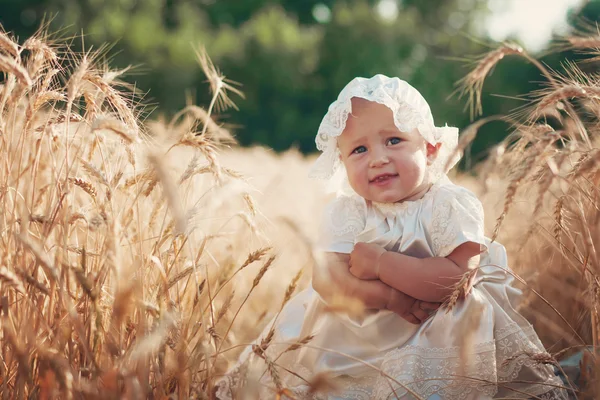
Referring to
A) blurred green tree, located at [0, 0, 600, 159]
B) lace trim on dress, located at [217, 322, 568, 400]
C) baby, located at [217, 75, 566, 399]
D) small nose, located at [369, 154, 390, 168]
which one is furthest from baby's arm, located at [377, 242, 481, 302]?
blurred green tree, located at [0, 0, 600, 159]

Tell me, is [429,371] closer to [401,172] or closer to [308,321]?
[308,321]

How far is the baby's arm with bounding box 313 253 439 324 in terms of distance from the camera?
2.02 meters

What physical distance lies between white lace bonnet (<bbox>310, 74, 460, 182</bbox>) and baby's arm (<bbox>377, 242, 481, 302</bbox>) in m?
0.28

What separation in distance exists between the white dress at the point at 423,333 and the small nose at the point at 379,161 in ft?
0.55

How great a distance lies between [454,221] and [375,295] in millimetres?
340

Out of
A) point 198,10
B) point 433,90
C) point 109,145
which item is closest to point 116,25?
point 198,10

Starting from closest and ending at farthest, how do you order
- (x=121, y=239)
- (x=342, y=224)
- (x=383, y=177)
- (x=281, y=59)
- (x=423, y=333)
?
(x=121, y=239), (x=423, y=333), (x=383, y=177), (x=342, y=224), (x=281, y=59)

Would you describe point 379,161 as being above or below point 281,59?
below

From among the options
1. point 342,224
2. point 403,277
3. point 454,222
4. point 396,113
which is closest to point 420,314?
point 403,277

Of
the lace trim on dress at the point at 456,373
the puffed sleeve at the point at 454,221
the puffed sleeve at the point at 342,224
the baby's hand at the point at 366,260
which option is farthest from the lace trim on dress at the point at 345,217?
the lace trim on dress at the point at 456,373

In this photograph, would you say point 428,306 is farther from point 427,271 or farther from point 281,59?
point 281,59

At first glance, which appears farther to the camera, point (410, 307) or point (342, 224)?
point (342, 224)

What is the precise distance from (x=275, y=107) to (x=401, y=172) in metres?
16.7

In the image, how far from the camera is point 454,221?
6.68 feet
